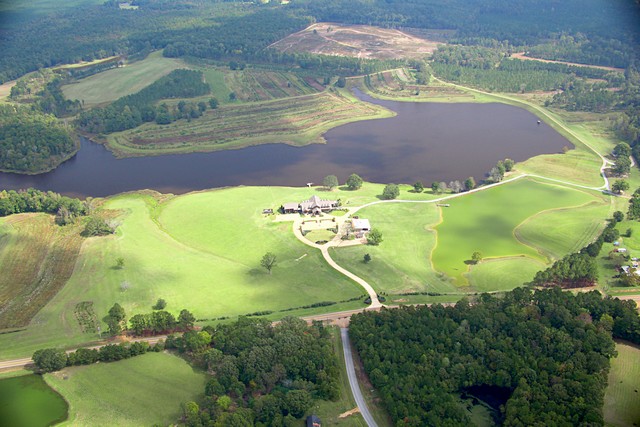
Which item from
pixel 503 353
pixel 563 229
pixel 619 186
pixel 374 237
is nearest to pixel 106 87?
pixel 374 237

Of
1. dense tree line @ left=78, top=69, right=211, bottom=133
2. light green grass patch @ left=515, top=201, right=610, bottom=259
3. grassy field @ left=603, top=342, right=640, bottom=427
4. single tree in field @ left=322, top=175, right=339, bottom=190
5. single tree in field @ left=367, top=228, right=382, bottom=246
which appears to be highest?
dense tree line @ left=78, top=69, right=211, bottom=133

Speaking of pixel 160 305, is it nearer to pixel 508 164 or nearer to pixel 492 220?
pixel 492 220

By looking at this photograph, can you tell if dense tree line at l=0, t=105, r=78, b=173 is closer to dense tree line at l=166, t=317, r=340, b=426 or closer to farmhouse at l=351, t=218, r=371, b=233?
farmhouse at l=351, t=218, r=371, b=233

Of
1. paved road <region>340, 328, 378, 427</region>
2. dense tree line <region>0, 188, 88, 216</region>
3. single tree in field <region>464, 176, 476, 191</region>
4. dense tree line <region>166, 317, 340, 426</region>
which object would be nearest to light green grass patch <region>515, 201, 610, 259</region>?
single tree in field <region>464, 176, 476, 191</region>

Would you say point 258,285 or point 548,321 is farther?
point 258,285

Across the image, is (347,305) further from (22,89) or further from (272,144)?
(22,89)

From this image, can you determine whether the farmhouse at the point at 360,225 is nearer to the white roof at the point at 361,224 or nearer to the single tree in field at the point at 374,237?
the white roof at the point at 361,224

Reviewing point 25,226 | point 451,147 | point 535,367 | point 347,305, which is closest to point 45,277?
point 25,226
